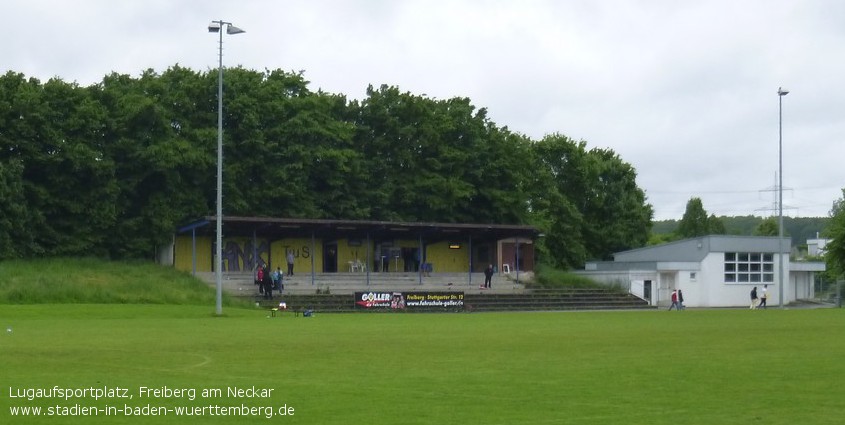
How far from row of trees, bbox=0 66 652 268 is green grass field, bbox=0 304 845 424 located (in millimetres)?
28601

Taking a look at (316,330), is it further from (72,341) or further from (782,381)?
(782,381)

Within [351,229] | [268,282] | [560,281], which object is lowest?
[560,281]

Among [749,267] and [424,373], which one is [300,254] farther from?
[424,373]

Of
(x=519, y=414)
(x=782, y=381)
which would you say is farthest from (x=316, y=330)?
(x=519, y=414)

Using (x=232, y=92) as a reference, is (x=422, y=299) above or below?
below

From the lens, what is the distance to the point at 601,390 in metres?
16.2

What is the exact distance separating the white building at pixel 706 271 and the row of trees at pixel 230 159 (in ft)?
29.7

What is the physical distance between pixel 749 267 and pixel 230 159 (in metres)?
36.2

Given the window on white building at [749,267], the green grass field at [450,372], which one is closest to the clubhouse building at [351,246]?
the window on white building at [749,267]

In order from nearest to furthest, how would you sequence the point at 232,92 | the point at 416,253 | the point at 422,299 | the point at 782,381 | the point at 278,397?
the point at 278,397, the point at 782,381, the point at 422,299, the point at 232,92, the point at 416,253

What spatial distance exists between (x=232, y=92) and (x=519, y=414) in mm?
55637

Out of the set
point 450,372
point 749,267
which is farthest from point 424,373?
point 749,267

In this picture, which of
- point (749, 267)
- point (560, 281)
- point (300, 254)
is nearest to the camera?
point (300, 254)

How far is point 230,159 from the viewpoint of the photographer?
222 feet
